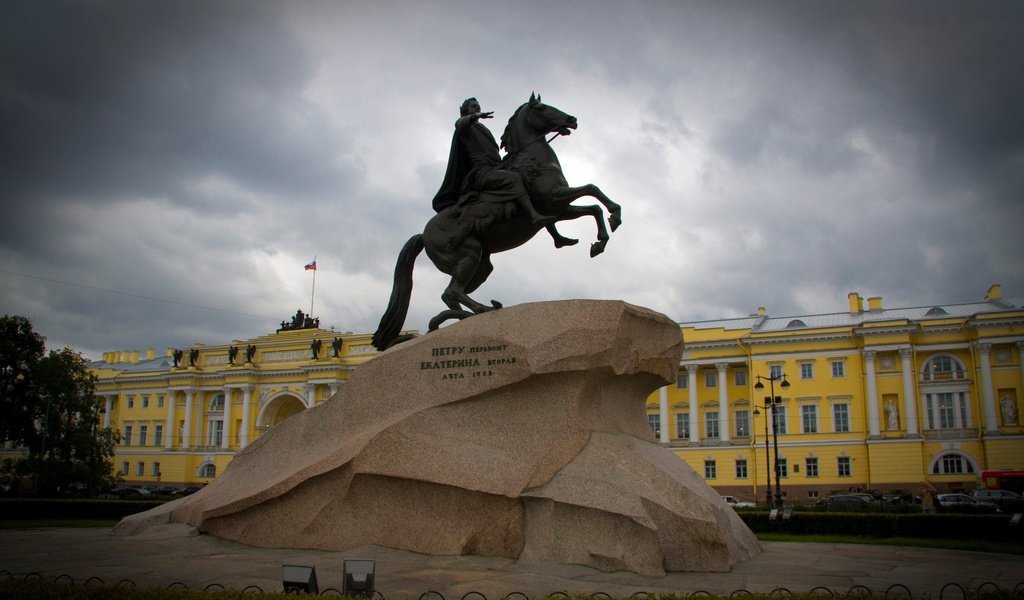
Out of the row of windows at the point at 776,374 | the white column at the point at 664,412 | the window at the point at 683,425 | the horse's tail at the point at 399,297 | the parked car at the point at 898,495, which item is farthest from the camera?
the window at the point at 683,425

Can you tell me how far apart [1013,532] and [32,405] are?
137 feet

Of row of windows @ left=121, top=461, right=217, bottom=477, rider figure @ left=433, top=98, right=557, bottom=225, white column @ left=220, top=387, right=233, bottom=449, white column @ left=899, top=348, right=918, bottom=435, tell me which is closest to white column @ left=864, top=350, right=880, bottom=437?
white column @ left=899, top=348, right=918, bottom=435

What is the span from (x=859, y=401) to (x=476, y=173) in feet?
166

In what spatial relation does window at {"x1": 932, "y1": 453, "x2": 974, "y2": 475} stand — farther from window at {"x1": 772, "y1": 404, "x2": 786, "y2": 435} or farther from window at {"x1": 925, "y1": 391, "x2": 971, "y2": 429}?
window at {"x1": 772, "y1": 404, "x2": 786, "y2": 435}

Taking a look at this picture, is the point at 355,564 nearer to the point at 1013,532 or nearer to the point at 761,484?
the point at 1013,532

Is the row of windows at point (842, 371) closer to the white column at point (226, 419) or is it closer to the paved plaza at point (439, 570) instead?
the white column at point (226, 419)

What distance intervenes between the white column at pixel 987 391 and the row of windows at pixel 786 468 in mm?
8674

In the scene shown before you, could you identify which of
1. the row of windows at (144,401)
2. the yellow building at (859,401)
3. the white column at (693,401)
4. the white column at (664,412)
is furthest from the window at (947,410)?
the row of windows at (144,401)

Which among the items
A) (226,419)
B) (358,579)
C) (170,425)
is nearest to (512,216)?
(358,579)

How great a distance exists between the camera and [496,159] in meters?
11.2

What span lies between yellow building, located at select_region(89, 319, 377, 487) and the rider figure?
57938 mm

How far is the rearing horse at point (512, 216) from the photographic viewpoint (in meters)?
10.4

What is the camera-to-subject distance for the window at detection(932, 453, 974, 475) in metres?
50.7

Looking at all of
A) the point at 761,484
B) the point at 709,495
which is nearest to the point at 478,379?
the point at 709,495
